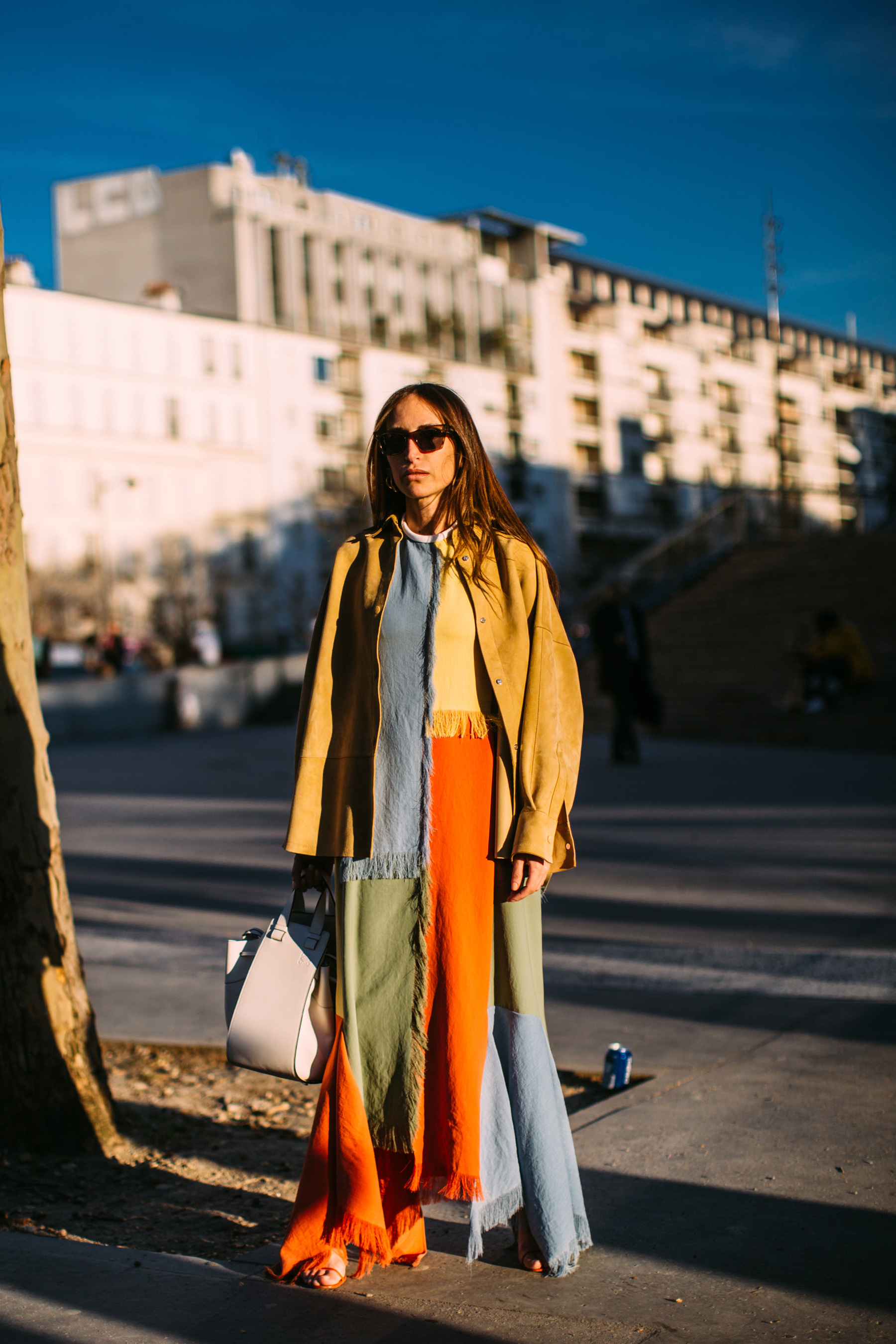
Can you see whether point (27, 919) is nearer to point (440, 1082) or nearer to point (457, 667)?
point (440, 1082)

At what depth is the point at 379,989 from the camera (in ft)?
9.86

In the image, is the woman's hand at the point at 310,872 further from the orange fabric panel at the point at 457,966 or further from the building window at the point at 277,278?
the building window at the point at 277,278

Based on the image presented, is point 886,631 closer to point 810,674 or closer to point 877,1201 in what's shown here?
point 810,674

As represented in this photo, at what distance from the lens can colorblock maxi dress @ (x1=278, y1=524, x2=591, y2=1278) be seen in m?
2.97

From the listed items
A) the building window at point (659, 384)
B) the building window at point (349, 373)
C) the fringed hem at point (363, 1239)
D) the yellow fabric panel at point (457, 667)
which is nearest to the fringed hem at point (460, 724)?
the yellow fabric panel at point (457, 667)

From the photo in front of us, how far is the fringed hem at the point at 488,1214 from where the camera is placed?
118 inches

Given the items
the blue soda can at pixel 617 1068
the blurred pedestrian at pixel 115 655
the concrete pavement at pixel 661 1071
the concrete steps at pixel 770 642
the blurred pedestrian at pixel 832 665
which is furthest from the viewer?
the blurred pedestrian at pixel 115 655

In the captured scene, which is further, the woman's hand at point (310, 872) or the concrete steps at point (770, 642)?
the concrete steps at point (770, 642)

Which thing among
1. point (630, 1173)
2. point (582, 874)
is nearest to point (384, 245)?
point (582, 874)

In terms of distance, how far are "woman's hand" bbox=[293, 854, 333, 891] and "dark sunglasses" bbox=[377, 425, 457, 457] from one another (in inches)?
35.8

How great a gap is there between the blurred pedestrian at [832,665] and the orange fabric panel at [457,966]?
16.4 meters

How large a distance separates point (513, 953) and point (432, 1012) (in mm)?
209

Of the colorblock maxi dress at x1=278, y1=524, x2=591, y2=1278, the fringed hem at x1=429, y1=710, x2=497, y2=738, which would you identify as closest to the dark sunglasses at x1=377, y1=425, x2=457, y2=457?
the colorblock maxi dress at x1=278, y1=524, x2=591, y2=1278

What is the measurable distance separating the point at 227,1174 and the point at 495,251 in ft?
286
